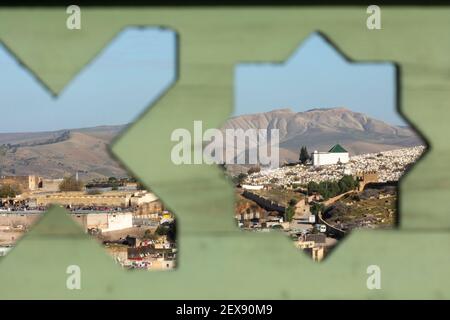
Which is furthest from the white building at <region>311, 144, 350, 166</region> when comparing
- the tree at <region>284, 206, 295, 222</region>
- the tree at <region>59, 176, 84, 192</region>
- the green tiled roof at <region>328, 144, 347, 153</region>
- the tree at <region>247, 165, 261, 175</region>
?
the tree at <region>59, 176, 84, 192</region>

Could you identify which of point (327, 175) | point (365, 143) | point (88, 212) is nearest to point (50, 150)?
point (88, 212)

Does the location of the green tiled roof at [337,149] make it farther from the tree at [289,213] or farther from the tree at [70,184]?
the tree at [70,184]

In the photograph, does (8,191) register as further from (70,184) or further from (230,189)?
(230,189)

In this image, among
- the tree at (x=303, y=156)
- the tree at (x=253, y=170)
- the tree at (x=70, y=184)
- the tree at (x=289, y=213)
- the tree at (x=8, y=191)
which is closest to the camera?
the tree at (x=253, y=170)

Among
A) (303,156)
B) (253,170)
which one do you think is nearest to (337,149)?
(303,156)

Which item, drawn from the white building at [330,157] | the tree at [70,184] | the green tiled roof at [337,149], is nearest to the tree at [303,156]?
the white building at [330,157]

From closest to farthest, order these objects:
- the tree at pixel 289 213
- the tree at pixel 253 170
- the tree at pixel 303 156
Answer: the tree at pixel 253 170 < the tree at pixel 289 213 < the tree at pixel 303 156

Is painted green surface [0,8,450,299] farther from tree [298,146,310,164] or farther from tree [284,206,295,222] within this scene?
tree [298,146,310,164]
